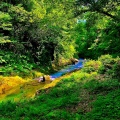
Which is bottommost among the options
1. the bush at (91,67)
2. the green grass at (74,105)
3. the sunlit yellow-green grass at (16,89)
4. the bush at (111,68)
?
the sunlit yellow-green grass at (16,89)

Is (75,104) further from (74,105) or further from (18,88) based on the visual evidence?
(18,88)

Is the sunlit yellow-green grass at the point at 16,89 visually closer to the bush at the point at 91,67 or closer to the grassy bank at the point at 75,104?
the grassy bank at the point at 75,104

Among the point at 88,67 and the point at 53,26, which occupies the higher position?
the point at 53,26

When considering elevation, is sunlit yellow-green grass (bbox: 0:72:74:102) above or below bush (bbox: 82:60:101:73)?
below

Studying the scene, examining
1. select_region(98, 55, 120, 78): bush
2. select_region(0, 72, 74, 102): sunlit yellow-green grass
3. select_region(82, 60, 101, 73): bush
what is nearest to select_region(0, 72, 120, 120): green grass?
select_region(98, 55, 120, 78): bush

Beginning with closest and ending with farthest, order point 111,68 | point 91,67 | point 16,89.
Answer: point 111,68
point 16,89
point 91,67

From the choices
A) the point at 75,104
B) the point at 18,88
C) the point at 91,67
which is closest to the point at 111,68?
the point at 91,67

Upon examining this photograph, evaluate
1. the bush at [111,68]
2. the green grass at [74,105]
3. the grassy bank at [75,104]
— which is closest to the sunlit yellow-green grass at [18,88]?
the grassy bank at [75,104]

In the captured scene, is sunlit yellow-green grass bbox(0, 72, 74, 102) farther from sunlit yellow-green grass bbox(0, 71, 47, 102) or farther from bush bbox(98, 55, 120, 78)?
bush bbox(98, 55, 120, 78)

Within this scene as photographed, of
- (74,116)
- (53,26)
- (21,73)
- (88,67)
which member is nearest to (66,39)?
(53,26)

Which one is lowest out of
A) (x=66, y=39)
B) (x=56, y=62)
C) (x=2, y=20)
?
(x=56, y=62)

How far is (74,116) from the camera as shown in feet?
28.4

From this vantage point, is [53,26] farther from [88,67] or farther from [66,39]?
[88,67]

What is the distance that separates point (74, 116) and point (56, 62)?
21.1 meters
